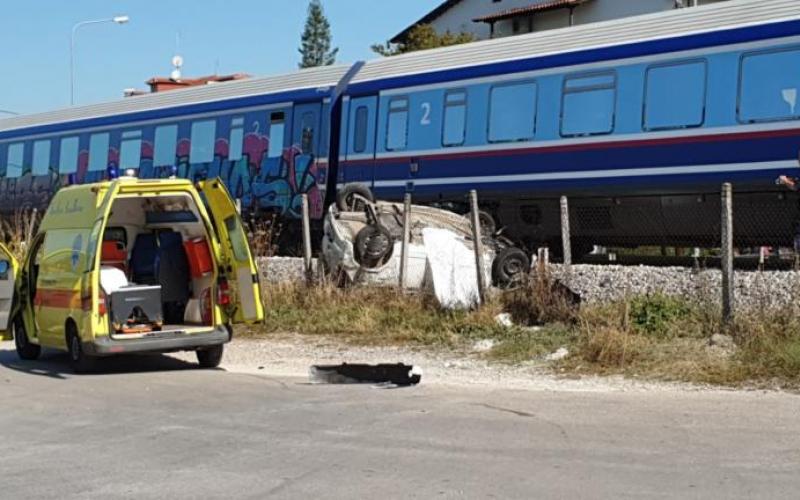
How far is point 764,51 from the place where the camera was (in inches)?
586

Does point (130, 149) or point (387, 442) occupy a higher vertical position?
point (130, 149)

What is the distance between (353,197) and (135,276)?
6.76 metres

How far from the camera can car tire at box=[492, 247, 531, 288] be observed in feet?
50.1

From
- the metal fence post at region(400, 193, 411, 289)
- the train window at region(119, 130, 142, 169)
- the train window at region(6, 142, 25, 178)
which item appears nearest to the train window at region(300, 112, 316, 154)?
the train window at region(119, 130, 142, 169)

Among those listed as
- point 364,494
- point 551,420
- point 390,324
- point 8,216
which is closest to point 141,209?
point 390,324


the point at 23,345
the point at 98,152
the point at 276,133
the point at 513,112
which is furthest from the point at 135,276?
the point at 98,152

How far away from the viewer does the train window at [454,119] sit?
750 inches

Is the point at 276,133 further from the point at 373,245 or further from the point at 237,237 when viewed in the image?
the point at 237,237

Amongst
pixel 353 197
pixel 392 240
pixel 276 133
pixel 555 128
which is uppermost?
pixel 276 133

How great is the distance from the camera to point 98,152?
28453mm

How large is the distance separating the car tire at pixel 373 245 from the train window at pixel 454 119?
9.52ft

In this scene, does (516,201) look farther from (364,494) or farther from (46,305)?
(364,494)

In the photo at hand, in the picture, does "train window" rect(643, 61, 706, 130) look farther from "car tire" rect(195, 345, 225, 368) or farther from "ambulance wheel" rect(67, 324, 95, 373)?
"ambulance wheel" rect(67, 324, 95, 373)

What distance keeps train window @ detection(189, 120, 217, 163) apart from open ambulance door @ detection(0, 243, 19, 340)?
10.8 meters
